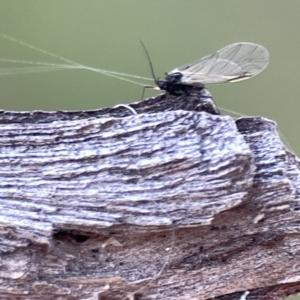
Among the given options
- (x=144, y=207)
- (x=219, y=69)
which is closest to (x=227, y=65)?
(x=219, y=69)

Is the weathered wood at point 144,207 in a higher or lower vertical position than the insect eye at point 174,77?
lower

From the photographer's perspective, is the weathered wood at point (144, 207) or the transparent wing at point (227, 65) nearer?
the weathered wood at point (144, 207)

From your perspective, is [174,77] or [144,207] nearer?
[144,207]

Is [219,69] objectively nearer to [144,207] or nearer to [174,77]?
[174,77]

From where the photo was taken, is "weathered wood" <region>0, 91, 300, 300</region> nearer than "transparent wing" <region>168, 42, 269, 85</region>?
Yes

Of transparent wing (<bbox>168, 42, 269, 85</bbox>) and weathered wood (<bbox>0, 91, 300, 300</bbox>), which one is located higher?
transparent wing (<bbox>168, 42, 269, 85</bbox>)
